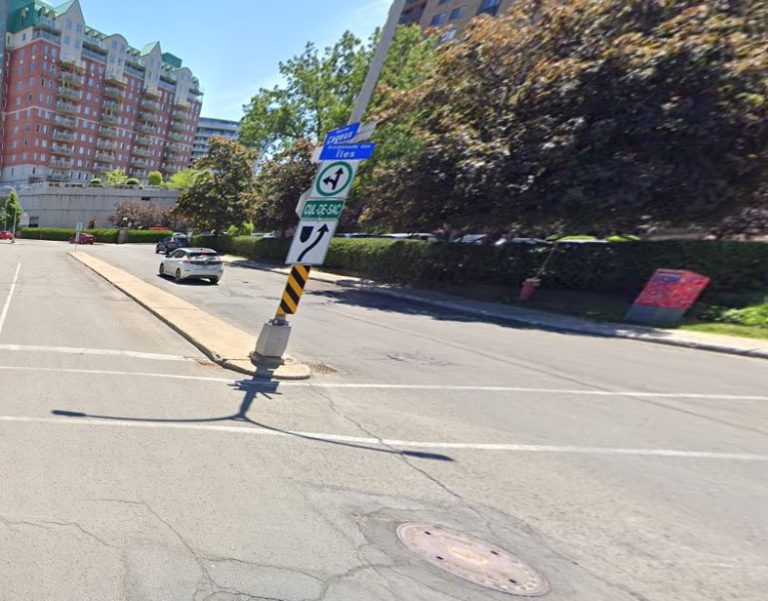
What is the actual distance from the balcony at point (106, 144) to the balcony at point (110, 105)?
6962 millimetres

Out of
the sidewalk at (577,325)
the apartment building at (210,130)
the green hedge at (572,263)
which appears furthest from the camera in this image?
the apartment building at (210,130)

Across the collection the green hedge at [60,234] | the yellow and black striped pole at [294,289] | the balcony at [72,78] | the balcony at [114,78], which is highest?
the balcony at [114,78]

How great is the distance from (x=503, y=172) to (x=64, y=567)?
58.2 ft

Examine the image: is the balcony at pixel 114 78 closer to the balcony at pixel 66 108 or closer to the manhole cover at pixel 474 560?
the balcony at pixel 66 108

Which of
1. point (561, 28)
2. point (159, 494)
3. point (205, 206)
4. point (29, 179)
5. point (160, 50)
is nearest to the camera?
point (159, 494)

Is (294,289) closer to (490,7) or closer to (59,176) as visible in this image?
(490,7)

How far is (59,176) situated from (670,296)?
403 ft

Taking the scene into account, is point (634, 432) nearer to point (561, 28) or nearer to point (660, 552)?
point (660, 552)

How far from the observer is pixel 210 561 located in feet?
10.7

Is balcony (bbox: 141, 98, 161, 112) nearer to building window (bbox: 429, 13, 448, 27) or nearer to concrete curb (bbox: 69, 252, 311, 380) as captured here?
building window (bbox: 429, 13, 448, 27)

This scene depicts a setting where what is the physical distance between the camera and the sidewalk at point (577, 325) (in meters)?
13.1

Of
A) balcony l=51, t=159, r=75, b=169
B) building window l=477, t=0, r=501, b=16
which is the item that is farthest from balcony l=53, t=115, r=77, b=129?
building window l=477, t=0, r=501, b=16

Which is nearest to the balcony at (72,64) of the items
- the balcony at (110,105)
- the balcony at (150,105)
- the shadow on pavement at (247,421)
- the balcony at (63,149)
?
the balcony at (110,105)

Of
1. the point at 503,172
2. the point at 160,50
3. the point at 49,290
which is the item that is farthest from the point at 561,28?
the point at 160,50
